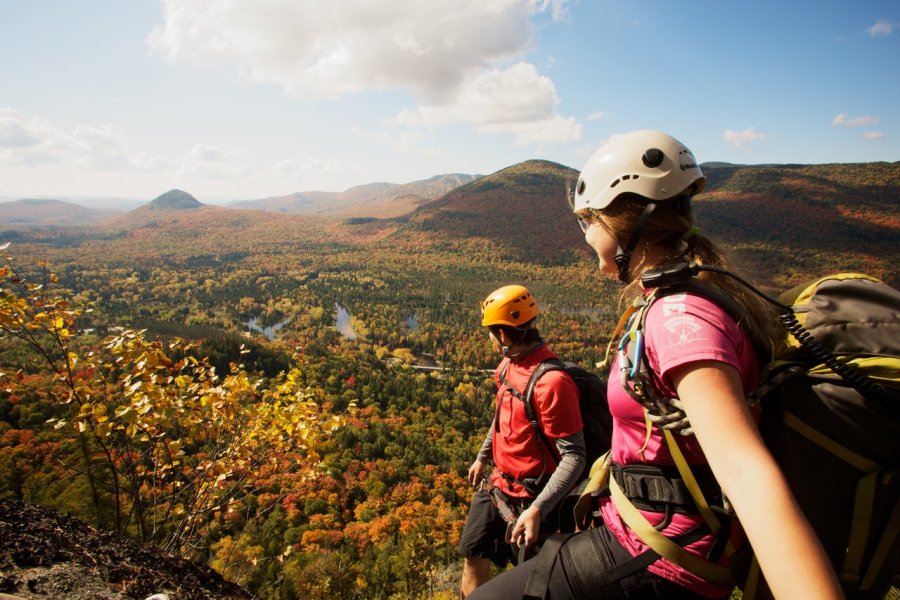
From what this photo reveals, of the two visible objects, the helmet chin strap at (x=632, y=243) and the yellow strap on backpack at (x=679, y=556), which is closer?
the yellow strap on backpack at (x=679, y=556)

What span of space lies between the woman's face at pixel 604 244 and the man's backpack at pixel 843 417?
38 cm

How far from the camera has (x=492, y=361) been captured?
80.9 meters

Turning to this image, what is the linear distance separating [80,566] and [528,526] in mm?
2798

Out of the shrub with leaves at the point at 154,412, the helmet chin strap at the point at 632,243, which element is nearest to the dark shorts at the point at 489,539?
the helmet chin strap at the point at 632,243

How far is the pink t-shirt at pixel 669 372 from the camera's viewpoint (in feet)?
3.73

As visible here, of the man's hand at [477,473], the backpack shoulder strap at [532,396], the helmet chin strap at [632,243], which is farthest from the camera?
the man's hand at [477,473]

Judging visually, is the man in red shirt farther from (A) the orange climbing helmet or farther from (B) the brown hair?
(B) the brown hair

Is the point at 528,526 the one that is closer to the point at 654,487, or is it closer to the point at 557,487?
the point at 557,487

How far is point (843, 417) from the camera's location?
114cm

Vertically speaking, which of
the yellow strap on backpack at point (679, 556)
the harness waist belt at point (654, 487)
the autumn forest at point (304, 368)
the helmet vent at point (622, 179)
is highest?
the helmet vent at point (622, 179)

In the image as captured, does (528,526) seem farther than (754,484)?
Yes

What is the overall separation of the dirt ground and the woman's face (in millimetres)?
3008

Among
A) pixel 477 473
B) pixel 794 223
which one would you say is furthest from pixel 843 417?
pixel 794 223

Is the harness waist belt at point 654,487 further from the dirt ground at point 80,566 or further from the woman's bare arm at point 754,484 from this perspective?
the dirt ground at point 80,566
